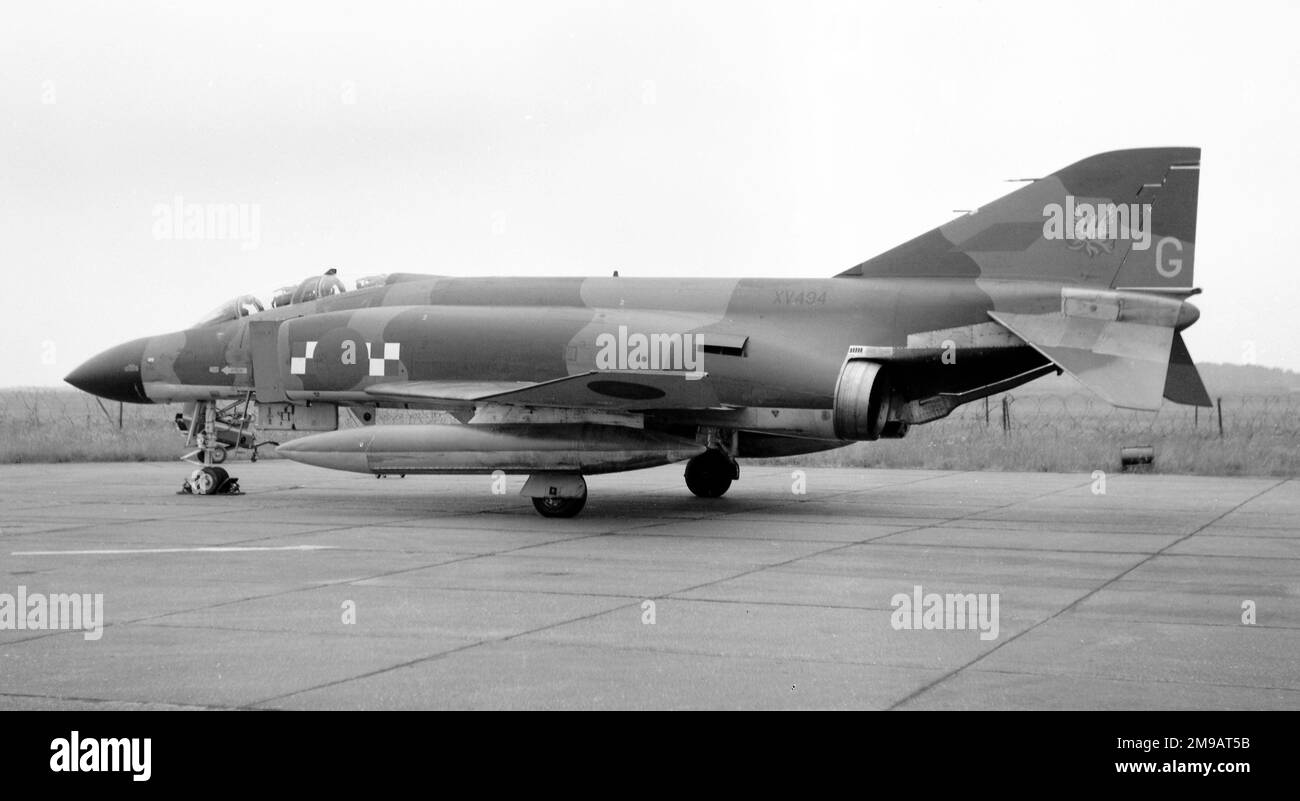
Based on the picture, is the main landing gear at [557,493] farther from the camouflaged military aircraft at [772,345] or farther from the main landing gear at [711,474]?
the main landing gear at [711,474]

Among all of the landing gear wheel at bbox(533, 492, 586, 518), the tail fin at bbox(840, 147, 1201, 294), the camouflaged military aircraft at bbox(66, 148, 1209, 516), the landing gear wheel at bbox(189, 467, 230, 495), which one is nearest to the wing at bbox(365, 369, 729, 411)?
the camouflaged military aircraft at bbox(66, 148, 1209, 516)

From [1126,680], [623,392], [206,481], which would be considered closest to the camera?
[1126,680]

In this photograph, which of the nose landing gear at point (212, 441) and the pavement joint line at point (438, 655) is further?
the nose landing gear at point (212, 441)

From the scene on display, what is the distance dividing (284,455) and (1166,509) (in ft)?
35.0

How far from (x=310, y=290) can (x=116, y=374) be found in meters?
3.05

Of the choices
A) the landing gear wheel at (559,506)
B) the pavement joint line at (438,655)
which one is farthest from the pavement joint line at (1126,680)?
the landing gear wheel at (559,506)

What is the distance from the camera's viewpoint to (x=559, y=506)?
574 inches

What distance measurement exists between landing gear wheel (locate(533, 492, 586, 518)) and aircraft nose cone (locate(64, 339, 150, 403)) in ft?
22.2

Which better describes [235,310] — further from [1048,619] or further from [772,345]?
[1048,619]

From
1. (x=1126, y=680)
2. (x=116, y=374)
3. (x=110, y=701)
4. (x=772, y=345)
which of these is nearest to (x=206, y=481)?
(x=116, y=374)

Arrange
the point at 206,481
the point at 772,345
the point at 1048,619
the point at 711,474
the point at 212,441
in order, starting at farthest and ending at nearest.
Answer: the point at 212,441 < the point at 206,481 < the point at 711,474 < the point at 772,345 < the point at 1048,619

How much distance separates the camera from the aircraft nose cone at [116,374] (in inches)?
697

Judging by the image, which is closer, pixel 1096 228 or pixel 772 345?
pixel 1096 228
